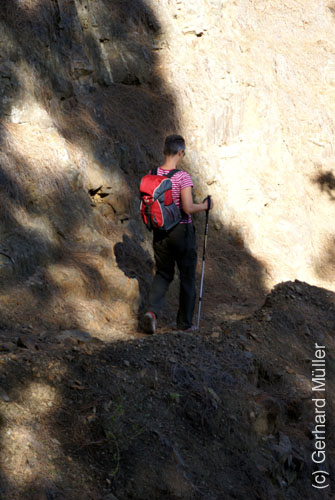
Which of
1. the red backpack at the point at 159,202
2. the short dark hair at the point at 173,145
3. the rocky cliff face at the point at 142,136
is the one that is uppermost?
the short dark hair at the point at 173,145

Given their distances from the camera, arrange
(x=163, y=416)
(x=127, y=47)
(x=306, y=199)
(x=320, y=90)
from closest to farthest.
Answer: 1. (x=163, y=416)
2. (x=127, y=47)
3. (x=306, y=199)
4. (x=320, y=90)

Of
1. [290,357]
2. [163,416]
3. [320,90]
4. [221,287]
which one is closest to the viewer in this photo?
[163,416]

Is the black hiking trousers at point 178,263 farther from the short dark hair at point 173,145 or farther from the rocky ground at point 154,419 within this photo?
the short dark hair at point 173,145

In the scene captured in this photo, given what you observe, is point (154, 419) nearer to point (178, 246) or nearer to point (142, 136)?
point (178, 246)

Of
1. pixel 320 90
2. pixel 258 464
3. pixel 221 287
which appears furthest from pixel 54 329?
pixel 320 90

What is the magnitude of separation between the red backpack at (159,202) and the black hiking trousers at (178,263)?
222mm

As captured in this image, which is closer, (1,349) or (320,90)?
(1,349)

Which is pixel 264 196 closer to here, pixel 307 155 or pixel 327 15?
pixel 307 155

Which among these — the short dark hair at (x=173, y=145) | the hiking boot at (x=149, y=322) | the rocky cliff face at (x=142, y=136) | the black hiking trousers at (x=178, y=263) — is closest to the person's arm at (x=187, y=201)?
the black hiking trousers at (x=178, y=263)

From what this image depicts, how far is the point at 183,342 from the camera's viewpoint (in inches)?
254

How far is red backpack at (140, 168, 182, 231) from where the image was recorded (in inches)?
259

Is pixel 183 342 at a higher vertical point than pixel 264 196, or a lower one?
higher

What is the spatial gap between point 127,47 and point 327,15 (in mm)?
7834

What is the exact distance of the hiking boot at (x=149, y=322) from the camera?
7009 millimetres
